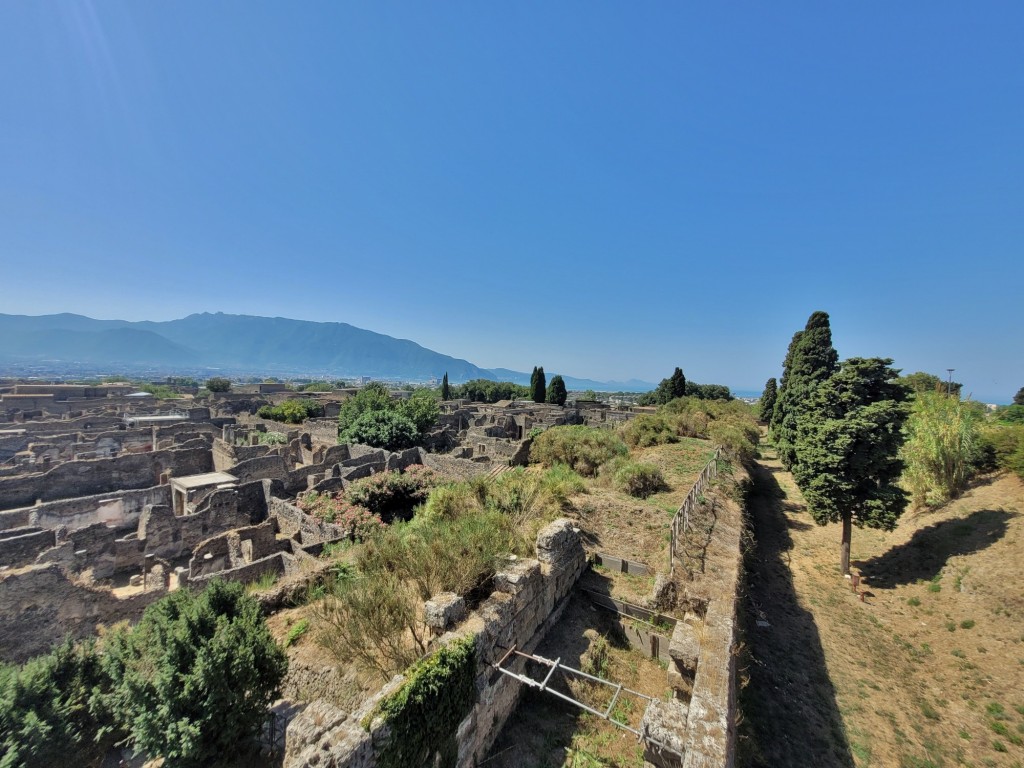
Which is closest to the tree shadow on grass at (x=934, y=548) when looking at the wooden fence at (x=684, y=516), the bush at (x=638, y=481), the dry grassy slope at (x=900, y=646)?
the dry grassy slope at (x=900, y=646)

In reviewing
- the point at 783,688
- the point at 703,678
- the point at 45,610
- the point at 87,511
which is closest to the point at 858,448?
the point at 783,688

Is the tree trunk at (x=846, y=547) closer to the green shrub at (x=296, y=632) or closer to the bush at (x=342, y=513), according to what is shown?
the bush at (x=342, y=513)

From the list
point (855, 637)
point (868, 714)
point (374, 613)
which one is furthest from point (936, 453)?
point (374, 613)

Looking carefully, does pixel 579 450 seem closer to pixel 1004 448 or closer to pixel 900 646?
pixel 900 646

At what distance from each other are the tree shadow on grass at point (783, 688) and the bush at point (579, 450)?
605cm

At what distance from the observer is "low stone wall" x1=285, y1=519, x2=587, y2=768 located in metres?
3.57

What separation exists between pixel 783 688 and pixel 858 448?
26.6 ft

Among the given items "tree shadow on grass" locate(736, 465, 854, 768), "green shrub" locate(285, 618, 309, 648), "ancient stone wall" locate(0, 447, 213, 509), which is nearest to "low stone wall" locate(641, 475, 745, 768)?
"tree shadow on grass" locate(736, 465, 854, 768)

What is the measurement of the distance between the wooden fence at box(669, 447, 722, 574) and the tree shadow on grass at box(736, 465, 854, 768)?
7.05 feet

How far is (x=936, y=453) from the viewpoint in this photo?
1510 centimetres

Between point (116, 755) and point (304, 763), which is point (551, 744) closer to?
point (304, 763)

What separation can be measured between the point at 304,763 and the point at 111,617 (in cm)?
1061

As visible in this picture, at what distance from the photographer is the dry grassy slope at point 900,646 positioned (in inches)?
281

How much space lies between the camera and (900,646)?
984 centimetres
